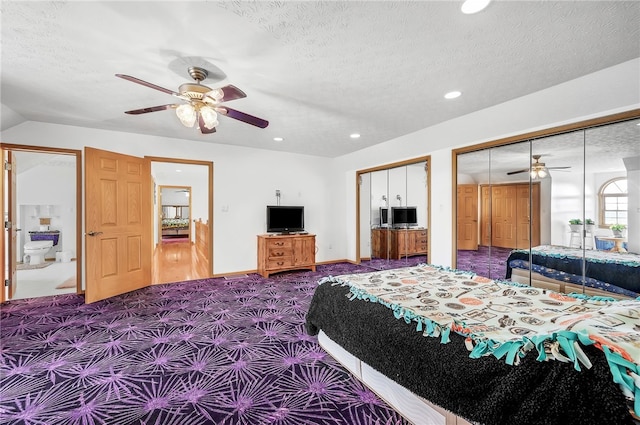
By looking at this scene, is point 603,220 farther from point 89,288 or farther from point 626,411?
point 89,288

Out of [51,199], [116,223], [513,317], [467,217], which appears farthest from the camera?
[51,199]

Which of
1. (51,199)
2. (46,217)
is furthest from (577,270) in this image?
(46,217)

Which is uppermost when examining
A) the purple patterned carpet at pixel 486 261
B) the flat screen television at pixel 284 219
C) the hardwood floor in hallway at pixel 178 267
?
the flat screen television at pixel 284 219

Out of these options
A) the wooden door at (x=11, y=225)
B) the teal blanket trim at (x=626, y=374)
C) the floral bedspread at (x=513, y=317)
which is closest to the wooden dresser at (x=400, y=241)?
the floral bedspread at (x=513, y=317)

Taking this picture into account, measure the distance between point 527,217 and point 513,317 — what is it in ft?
7.62

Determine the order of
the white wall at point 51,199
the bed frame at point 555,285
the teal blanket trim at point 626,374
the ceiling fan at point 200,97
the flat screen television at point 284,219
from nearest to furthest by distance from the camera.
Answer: the teal blanket trim at point 626,374 → the ceiling fan at point 200,97 → the bed frame at point 555,285 → the flat screen television at point 284,219 → the white wall at point 51,199

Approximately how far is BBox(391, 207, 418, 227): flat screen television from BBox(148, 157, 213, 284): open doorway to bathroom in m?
3.91

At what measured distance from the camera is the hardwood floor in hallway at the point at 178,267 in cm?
508

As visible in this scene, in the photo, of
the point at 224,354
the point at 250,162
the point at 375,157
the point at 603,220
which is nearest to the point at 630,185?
the point at 603,220

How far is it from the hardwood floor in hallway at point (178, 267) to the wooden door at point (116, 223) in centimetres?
57

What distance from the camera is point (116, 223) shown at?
4047mm

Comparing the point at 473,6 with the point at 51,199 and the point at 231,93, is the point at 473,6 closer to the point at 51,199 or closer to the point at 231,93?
the point at 231,93

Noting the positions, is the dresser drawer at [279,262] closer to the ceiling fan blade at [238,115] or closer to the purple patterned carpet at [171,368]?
the purple patterned carpet at [171,368]

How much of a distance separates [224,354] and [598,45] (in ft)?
12.6
